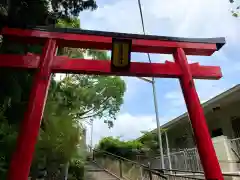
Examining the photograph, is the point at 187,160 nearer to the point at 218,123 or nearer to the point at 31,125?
the point at 218,123

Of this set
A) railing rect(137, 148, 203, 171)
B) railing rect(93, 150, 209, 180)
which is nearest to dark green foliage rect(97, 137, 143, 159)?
railing rect(93, 150, 209, 180)

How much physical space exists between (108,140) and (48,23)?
1473cm

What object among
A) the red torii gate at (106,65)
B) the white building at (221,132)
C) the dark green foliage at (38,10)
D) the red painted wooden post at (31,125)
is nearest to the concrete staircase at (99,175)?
the white building at (221,132)

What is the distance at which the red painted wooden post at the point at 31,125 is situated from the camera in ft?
13.1

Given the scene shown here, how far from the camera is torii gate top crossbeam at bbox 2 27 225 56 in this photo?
5.33 m

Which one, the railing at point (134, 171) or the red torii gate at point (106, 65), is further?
the railing at point (134, 171)

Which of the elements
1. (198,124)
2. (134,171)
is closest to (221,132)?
(134,171)

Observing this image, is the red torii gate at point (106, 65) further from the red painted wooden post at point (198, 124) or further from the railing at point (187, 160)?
the railing at point (187, 160)

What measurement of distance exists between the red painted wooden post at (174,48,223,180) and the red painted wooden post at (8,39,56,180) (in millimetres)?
2761

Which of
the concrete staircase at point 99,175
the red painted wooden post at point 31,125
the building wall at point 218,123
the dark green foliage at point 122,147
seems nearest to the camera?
the red painted wooden post at point 31,125

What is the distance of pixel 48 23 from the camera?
6.54 m

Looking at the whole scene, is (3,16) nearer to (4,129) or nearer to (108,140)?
(4,129)

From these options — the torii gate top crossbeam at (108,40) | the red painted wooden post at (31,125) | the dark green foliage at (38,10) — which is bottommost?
the red painted wooden post at (31,125)

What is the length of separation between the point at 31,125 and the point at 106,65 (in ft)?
6.53
